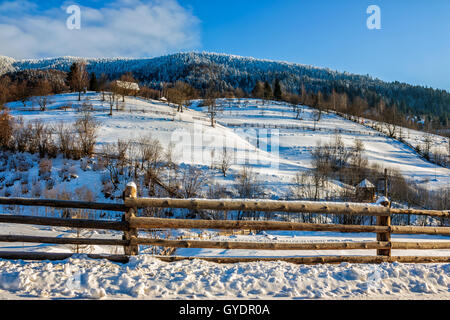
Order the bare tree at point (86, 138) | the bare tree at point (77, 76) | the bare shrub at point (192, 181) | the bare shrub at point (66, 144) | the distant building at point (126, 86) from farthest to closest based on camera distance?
the bare tree at point (77, 76) → the distant building at point (126, 86) → the bare tree at point (86, 138) → the bare shrub at point (66, 144) → the bare shrub at point (192, 181)

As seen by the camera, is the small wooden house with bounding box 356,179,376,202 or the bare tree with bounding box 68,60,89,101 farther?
the bare tree with bounding box 68,60,89,101

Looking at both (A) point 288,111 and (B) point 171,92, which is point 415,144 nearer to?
(A) point 288,111

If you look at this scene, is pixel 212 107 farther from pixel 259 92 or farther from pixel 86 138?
pixel 259 92

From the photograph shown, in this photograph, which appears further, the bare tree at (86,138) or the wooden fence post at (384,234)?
the bare tree at (86,138)

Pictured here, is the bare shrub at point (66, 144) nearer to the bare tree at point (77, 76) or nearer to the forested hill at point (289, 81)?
the bare tree at point (77, 76)

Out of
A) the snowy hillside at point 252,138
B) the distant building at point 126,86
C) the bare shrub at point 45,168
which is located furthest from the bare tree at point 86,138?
the distant building at point 126,86

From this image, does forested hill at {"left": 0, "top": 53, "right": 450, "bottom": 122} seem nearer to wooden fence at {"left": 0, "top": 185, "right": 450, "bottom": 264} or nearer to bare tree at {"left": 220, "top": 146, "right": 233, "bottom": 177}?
bare tree at {"left": 220, "top": 146, "right": 233, "bottom": 177}

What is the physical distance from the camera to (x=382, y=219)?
601cm

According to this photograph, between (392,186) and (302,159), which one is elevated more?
(302,159)

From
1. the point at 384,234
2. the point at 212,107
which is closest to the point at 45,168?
the point at 384,234

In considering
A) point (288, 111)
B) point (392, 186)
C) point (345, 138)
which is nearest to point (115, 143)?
point (392, 186)

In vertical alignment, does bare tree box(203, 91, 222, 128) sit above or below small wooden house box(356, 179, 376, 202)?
above

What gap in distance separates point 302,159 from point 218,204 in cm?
4099

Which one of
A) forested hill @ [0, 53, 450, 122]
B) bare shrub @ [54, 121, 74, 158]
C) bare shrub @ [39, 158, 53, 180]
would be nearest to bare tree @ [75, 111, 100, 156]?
bare shrub @ [54, 121, 74, 158]
